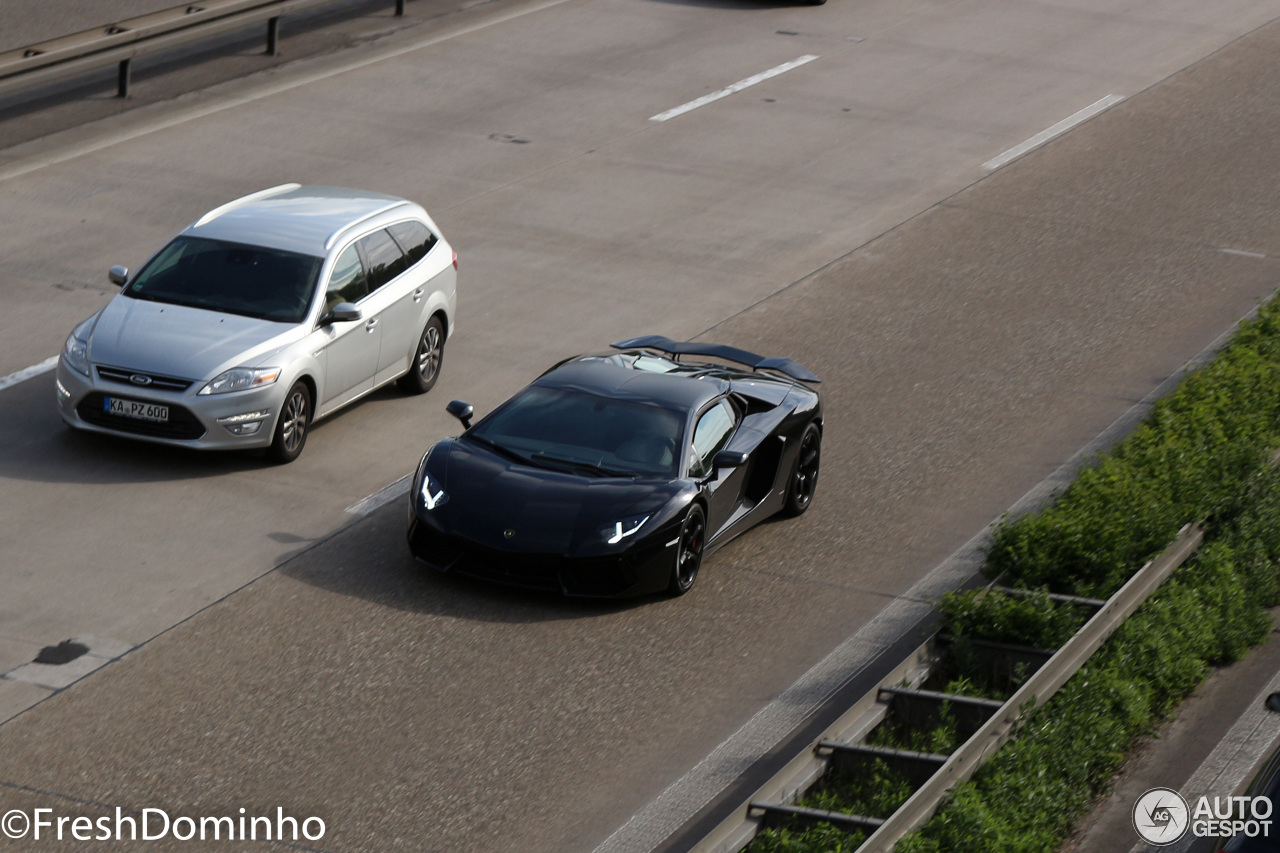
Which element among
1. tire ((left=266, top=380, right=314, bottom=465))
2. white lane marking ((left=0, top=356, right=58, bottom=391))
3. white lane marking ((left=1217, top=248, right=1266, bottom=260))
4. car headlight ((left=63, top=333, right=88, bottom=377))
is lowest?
white lane marking ((left=1217, top=248, right=1266, bottom=260))

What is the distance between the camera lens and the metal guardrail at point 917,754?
744cm

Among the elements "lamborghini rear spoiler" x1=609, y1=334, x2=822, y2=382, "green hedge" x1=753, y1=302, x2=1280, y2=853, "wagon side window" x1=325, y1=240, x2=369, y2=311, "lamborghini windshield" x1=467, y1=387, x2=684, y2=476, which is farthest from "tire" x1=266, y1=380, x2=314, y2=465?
"green hedge" x1=753, y1=302, x2=1280, y2=853

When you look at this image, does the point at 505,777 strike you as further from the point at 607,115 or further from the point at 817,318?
the point at 607,115

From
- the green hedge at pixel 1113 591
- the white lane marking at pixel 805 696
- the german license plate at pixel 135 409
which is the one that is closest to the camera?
the green hedge at pixel 1113 591

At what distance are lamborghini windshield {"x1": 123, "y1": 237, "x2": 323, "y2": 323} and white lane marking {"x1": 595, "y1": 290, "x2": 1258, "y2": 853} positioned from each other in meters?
4.97

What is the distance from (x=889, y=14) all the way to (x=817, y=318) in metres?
14.3

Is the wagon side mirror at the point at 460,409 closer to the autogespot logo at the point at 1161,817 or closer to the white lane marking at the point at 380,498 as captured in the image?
the white lane marking at the point at 380,498

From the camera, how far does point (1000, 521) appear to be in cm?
1207

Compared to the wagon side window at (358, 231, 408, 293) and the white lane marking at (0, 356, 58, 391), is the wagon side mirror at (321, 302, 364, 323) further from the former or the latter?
the white lane marking at (0, 356, 58, 391)

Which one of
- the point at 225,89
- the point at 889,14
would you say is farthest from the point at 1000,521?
the point at 889,14

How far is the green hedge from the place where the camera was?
812cm

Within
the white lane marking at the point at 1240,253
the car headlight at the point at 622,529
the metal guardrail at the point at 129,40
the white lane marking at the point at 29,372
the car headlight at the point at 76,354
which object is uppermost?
the metal guardrail at the point at 129,40

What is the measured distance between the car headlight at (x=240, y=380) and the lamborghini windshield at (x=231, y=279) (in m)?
0.67

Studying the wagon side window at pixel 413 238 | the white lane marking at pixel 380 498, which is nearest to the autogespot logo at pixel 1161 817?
the white lane marking at pixel 380 498
